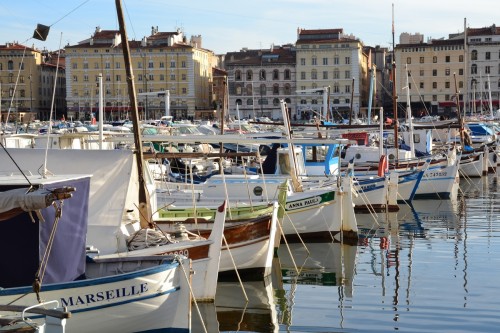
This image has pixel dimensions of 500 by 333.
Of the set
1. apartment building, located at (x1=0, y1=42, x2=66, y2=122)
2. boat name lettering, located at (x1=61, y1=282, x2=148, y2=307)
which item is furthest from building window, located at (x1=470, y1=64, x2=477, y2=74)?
boat name lettering, located at (x1=61, y1=282, x2=148, y2=307)

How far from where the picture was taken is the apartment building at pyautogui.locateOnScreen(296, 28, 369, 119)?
4220 inches

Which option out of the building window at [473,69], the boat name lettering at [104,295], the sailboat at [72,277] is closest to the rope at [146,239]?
the sailboat at [72,277]

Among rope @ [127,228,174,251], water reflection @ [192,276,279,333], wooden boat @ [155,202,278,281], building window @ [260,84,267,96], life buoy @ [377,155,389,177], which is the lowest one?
water reflection @ [192,276,279,333]

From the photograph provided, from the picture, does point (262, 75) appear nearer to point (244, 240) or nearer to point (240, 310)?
point (244, 240)

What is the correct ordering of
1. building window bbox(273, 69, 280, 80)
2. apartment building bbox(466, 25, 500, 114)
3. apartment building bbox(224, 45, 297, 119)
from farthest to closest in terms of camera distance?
building window bbox(273, 69, 280, 80), apartment building bbox(224, 45, 297, 119), apartment building bbox(466, 25, 500, 114)

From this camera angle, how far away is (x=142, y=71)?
10706 centimetres

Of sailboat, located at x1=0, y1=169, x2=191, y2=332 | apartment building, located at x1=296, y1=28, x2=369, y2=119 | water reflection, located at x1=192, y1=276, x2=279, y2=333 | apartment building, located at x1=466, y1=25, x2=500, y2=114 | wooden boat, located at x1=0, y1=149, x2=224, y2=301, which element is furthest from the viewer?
apartment building, located at x1=296, y1=28, x2=369, y2=119

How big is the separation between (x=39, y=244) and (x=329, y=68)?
99.1m

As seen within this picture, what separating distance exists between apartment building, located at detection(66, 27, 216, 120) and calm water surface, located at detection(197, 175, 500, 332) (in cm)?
8276

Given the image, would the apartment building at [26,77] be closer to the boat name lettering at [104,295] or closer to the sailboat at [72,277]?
the sailboat at [72,277]

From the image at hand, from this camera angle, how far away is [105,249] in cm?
1402

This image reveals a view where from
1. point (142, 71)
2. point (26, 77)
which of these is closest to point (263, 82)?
point (142, 71)

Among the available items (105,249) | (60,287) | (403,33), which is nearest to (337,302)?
(105,249)

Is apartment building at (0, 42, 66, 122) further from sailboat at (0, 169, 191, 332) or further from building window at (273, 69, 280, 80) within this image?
sailboat at (0, 169, 191, 332)
